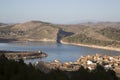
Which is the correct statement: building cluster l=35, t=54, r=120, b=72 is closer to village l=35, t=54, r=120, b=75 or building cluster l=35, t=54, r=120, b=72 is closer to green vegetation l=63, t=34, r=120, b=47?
village l=35, t=54, r=120, b=75

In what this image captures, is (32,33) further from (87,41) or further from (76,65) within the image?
(76,65)

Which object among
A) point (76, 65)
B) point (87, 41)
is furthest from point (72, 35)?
point (76, 65)

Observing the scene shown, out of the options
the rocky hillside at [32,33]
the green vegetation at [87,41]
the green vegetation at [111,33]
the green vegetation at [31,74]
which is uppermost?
the green vegetation at [31,74]

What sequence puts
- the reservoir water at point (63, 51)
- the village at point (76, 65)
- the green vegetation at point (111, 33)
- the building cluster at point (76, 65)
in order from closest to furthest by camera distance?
the village at point (76, 65) → the building cluster at point (76, 65) → the reservoir water at point (63, 51) → the green vegetation at point (111, 33)

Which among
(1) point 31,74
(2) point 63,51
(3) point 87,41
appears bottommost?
(3) point 87,41

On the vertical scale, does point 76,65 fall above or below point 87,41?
above

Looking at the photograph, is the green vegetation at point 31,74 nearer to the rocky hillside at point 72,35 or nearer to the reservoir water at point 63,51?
the reservoir water at point 63,51

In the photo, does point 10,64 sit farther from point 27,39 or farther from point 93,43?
point 27,39

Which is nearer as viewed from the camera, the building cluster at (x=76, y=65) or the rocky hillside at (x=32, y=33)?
the building cluster at (x=76, y=65)

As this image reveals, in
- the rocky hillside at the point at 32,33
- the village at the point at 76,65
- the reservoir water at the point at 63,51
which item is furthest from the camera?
the rocky hillside at the point at 32,33

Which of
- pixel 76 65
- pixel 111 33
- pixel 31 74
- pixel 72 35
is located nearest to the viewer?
pixel 31 74

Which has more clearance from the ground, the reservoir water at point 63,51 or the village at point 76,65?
the village at point 76,65

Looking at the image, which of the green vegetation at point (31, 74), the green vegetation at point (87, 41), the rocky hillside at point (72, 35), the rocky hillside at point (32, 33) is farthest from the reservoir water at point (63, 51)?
the green vegetation at point (31, 74)
